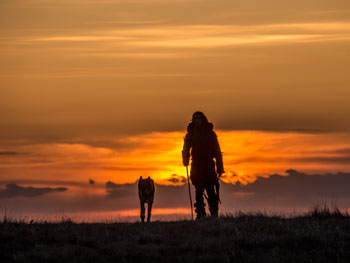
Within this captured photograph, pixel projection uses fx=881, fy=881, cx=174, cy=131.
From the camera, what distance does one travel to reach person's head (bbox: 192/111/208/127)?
78.9 ft

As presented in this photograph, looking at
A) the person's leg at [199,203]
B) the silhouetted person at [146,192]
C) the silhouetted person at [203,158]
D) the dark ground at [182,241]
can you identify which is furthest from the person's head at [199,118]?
the silhouetted person at [146,192]

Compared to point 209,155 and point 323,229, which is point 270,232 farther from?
point 209,155

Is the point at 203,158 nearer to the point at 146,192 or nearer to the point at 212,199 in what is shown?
the point at 212,199

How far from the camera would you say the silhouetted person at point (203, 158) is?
954 inches

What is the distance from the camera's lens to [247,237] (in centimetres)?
1812

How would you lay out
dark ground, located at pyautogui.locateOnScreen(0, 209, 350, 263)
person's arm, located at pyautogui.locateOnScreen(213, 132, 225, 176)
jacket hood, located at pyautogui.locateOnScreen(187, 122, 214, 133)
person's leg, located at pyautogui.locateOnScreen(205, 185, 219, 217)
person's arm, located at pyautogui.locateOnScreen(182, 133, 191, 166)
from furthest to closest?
person's leg, located at pyautogui.locateOnScreen(205, 185, 219, 217) < person's arm, located at pyautogui.locateOnScreen(182, 133, 191, 166) < person's arm, located at pyautogui.locateOnScreen(213, 132, 225, 176) < jacket hood, located at pyautogui.locateOnScreen(187, 122, 214, 133) < dark ground, located at pyautogui.locateOnScreen(0, 209, 350, 263)

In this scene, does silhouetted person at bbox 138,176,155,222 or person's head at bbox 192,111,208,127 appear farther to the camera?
silhouetted person at bbox 138,176,155,222

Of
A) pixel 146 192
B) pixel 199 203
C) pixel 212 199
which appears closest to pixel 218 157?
pixel 212 199

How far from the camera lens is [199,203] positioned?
80.5ft

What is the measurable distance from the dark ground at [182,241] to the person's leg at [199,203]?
4013mm

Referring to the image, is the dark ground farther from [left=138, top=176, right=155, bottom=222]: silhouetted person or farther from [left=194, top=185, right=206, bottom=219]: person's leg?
[left=138, top=176, right=155, bottom=222]: silhouetted person

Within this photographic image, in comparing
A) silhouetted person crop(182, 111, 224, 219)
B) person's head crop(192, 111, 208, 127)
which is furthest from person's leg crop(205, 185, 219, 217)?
person's head crop(192, 111, 208, 127)

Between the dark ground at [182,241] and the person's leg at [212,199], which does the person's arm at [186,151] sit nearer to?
the person's leg at [212,199]

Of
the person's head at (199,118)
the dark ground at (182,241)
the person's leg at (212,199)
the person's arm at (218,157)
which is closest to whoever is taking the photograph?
the dark ground at (182,241)
